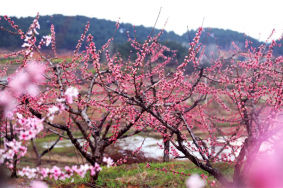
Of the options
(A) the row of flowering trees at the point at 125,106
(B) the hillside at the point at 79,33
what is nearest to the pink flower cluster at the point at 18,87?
(A) the row of flowering trees at the point at 125,106

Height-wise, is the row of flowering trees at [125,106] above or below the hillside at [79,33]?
below

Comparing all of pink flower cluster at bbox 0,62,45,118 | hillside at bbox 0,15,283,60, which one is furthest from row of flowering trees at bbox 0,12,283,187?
hillside at bbox 0,15,283,60

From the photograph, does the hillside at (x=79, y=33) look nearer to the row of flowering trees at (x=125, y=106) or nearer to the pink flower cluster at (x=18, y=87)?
the row of flowering trees at (x=125, y=106)

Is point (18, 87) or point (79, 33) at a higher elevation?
point (79, 33)

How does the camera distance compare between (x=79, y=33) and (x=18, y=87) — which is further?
(x=79, y=33)

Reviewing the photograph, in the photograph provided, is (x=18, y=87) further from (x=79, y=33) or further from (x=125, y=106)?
(x=79, y=33)

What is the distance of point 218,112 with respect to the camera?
25062 mm

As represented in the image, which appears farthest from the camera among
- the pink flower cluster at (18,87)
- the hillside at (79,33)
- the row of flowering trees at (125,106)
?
the hillside at (79,33)

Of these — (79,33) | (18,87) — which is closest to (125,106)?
(18,87)

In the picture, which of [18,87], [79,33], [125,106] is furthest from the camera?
[79,33]

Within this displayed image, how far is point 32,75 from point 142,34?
7254 centimetres

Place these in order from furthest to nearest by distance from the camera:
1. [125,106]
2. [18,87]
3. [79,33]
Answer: [79,33] < [125,106] < [18,87]

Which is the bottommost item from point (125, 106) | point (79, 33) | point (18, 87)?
point (125, 106)

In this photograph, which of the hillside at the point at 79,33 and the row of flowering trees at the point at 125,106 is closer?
the row of flowering trees at the point at 125,106
